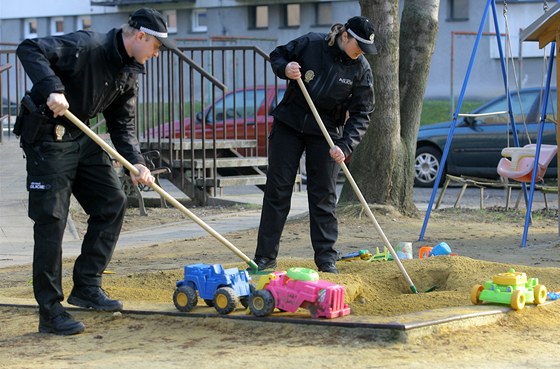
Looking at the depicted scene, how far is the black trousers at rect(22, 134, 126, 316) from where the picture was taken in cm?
615

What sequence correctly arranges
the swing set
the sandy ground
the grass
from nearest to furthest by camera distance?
the sandy ground, the swing set, the grass

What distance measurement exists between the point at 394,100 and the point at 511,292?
18.4 ft

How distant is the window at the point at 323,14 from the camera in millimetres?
38781

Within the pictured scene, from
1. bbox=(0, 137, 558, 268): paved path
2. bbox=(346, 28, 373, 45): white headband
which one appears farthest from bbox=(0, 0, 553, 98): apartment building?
bbox=(346, 28, 373, 45): white headband

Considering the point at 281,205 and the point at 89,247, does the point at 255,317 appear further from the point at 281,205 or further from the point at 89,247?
the point at 281,205

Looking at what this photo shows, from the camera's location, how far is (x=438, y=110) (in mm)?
29562

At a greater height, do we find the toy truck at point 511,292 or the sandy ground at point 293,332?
the toy truck at point 511,292

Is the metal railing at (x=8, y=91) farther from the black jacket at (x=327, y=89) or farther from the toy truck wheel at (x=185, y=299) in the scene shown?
the toy truck wheel at (x=185, y=299)

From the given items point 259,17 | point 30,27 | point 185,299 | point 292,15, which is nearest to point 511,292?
point 185,299

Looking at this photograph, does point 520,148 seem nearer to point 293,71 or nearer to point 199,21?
point 293,71

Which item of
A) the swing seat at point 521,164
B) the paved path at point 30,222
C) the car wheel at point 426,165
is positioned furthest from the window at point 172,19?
the swing seat at point 521,164

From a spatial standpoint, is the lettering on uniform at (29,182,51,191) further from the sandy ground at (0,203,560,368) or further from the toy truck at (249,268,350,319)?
the toy truck at (249,268,350,319)

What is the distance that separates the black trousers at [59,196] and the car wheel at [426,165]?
12.3m

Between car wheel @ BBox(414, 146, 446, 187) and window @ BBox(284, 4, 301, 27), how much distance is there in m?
21.5
